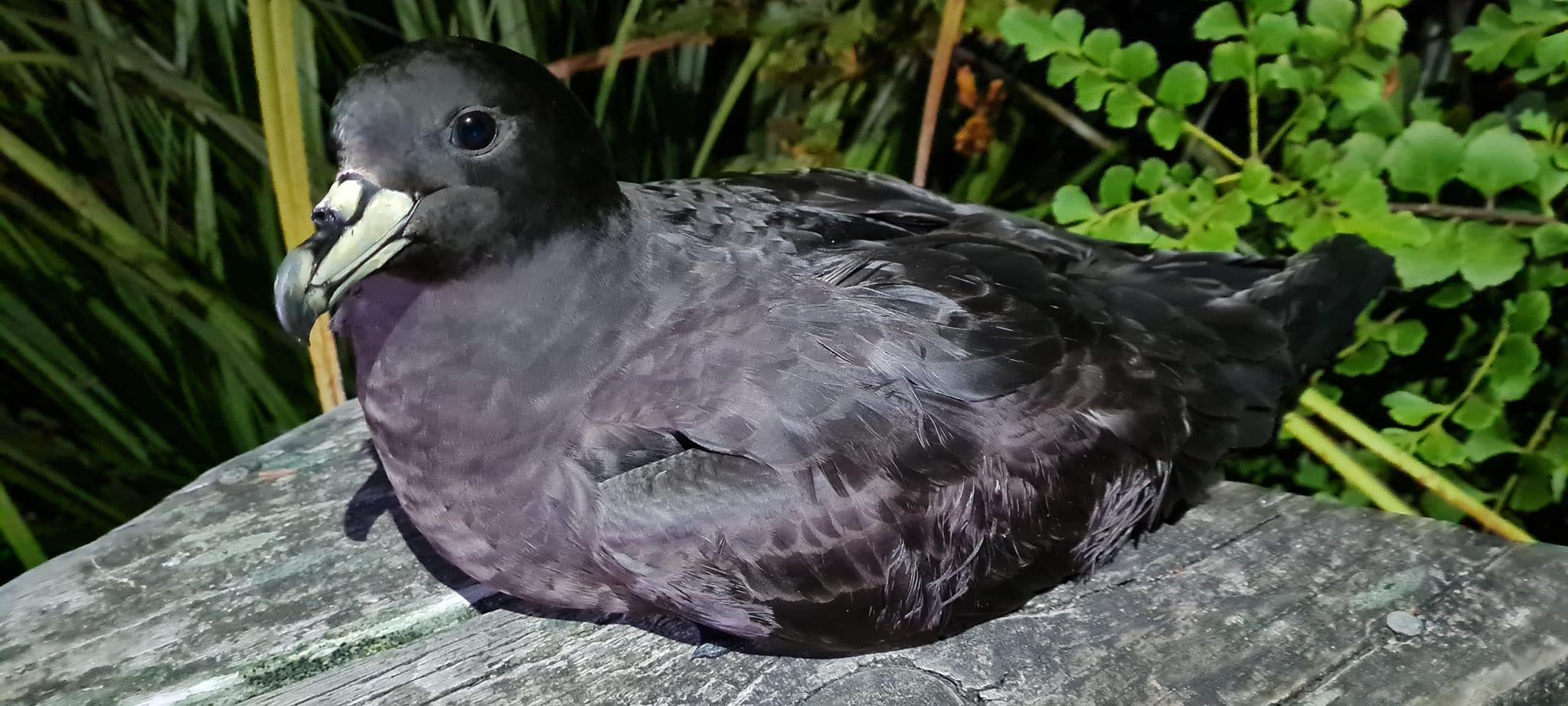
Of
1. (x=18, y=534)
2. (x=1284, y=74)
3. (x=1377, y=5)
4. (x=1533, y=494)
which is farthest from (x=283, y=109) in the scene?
(x=1533, y=494)

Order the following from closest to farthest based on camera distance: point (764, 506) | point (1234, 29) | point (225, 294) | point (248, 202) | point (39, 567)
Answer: point (764, 506) → point (39, 567) → point (1234, 29) → point (225, 294) → point (248, 202)

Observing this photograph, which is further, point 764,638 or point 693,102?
point 693,102

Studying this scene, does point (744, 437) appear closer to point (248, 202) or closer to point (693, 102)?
point (693, 102)

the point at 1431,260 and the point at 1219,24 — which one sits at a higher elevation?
the point at 1219,24

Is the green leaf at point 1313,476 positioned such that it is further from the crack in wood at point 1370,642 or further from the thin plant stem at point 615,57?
the thin plant stem at point 615,57

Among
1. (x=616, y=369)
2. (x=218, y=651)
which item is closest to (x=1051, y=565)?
(x=616, y=369)

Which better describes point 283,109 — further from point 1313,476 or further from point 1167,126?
point 1313,476

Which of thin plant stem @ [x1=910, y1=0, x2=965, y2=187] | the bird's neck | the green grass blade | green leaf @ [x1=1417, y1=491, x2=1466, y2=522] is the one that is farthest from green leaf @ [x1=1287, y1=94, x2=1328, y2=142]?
the green grass blade
